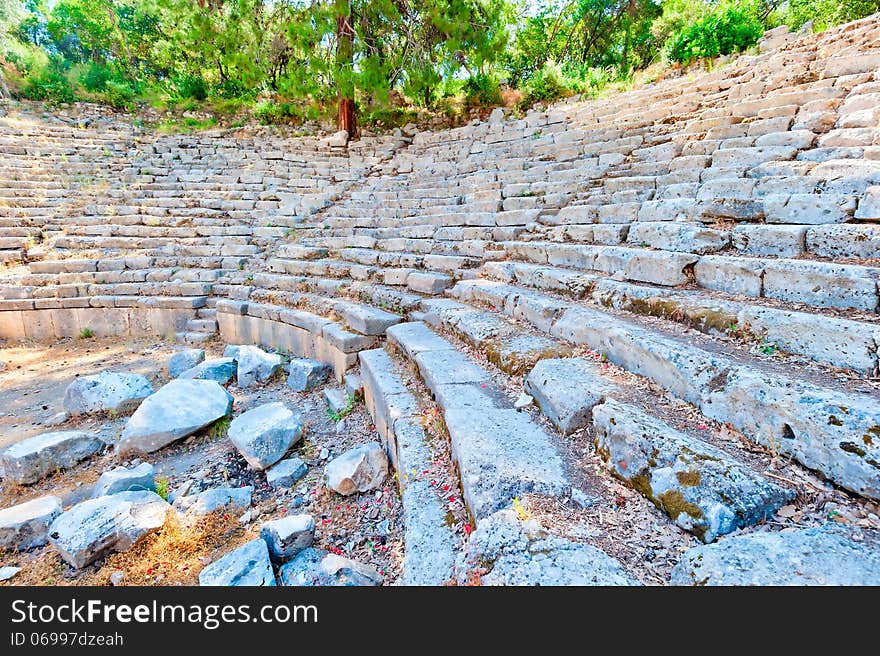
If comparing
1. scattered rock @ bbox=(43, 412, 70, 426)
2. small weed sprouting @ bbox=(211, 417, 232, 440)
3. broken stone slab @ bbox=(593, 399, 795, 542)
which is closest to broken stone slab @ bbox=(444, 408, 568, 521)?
broken stone slab @ bbox=(593, 399, 795, 542)

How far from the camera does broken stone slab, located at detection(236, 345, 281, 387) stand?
4844mm

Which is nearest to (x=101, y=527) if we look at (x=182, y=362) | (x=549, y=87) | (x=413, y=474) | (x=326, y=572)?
(x=326, y=572)

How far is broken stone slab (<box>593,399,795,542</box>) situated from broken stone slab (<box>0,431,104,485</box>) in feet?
13.3

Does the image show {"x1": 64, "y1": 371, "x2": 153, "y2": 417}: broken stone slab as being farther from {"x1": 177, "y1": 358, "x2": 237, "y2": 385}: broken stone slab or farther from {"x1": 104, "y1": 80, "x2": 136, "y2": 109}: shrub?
{"x1": 104, "y1": 80, "x2": 136, "y2": 109}: shrub

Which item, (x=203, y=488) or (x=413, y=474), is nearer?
(x=413, y=474)

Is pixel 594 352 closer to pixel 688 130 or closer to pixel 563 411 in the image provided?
pixel 563 411

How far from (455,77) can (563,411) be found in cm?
1426

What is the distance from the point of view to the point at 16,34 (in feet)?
64.4

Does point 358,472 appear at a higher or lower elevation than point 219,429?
higher

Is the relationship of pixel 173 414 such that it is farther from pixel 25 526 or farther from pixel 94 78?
pixel 94 78

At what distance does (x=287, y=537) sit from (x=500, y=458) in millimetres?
1233

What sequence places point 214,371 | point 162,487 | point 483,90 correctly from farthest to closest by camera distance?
point 483,90 < point 214,371 < point 162,487

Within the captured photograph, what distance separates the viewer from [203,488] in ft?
9.95

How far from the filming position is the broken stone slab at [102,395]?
13.6ft
